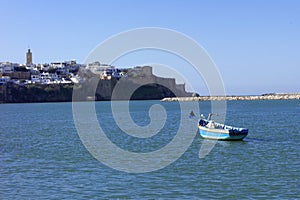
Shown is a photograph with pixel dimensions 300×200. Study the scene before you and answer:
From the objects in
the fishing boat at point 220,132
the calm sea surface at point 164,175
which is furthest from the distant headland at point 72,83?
the calm sea surface at point 164,175

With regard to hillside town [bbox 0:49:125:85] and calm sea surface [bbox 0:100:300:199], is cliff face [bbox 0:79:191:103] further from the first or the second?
calm sea surface [bbox 0:100:300:199]

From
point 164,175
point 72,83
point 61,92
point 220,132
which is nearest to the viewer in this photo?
point 164,175

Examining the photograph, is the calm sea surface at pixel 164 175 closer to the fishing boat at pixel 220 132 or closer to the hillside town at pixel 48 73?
the fishing boat at pixel 220 132

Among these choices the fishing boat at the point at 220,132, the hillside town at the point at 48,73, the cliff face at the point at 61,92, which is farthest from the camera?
the hillside town at the point at 48,73

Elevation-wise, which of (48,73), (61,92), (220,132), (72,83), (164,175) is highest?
(48,73)

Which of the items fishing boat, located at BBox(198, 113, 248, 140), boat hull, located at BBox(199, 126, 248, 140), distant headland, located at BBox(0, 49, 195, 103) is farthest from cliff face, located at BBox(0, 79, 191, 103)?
boat hull, located at BBox(199, 126, 248, 140)

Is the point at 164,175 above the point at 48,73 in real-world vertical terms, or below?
below

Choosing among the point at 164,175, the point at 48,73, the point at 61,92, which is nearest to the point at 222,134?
the point at 164,175

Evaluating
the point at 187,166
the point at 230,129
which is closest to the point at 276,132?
the point at 230,129

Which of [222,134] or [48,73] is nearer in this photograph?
[222,134]

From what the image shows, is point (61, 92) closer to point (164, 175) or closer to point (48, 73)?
point (48, 73)

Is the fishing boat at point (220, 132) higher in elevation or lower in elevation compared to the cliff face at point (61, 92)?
lower

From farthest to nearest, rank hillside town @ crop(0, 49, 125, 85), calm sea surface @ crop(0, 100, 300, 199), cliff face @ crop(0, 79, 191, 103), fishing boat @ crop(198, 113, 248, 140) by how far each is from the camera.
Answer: hillside town @ crop(0, 49, 125, 85) → cliff face @ crop(0, 79, 191, 103) → fishing boat @ crop(198, 113, 248, 140) → calm sea surface @ crop(0, 100, 300, 199)

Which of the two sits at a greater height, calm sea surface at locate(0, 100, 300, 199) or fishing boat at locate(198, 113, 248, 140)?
fishing boat at locate(198, 113, 248, 140)
